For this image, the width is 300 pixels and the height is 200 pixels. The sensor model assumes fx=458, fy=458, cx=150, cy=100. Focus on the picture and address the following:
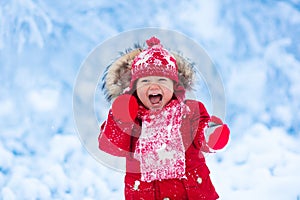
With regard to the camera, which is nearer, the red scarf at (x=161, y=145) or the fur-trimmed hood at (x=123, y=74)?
the red scarf at (x=161, y=145)

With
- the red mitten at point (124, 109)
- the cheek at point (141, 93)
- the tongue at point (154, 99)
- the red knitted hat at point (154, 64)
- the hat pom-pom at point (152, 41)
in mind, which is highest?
the hat pom-pom at point (152, 41)

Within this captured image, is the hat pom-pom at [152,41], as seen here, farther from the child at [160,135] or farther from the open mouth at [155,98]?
the open mouth at [155,98]

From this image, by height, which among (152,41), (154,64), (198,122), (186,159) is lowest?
(186,159)

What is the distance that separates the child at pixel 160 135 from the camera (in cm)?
179

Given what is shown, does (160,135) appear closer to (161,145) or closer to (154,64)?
(161,145)

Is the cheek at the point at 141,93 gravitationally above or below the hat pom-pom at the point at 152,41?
below

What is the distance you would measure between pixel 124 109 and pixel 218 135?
0.38m

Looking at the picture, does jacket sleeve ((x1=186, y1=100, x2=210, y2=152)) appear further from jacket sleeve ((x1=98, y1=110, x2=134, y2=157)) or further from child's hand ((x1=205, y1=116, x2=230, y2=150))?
jacket sleeve ((x1=98, y1=110, x2=134, y2=157))

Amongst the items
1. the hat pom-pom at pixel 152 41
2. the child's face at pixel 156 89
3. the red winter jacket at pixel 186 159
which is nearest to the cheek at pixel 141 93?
the child's face at pixel 156 89

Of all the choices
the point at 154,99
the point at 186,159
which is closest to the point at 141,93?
the point at 154,99

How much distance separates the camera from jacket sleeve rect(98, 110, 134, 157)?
5.87 feet

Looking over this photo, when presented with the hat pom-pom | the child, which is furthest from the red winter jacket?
the hat pom-pom

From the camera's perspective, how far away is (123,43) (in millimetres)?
1891

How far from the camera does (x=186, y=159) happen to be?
72.2 inches
